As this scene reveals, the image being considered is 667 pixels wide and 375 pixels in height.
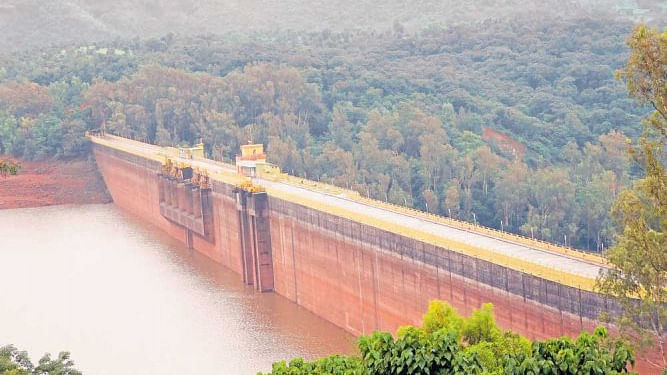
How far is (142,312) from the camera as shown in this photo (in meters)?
47.6

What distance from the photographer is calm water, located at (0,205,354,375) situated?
40.3 m

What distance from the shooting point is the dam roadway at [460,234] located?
32312mm

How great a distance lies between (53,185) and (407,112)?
31.0 meters

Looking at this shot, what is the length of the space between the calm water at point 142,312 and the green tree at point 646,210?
18300mm

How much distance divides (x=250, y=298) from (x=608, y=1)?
525 ft

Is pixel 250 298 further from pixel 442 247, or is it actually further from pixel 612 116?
pixel 612 116

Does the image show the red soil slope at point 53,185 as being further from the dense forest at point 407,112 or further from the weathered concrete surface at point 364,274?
the weathered concrete surface at point 364,274

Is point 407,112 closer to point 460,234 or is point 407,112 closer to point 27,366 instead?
point 460,234

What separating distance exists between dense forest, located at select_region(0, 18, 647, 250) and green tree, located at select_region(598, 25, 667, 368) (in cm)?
3399

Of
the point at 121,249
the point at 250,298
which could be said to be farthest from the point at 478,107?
the point at 250,298

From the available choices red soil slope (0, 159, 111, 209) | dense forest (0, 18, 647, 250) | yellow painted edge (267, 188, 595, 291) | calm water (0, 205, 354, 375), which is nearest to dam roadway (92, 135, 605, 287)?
yellow painted edge (267, 188, 595, 291)

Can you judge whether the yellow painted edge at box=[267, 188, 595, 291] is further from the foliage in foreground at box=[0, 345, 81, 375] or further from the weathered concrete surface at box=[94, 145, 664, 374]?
the foliage in foreground at box=[0, 345, 81, 375]

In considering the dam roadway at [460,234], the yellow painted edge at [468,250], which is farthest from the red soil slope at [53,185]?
the yellow painted edge at [468,250]

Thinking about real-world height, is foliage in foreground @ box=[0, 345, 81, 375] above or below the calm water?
above
